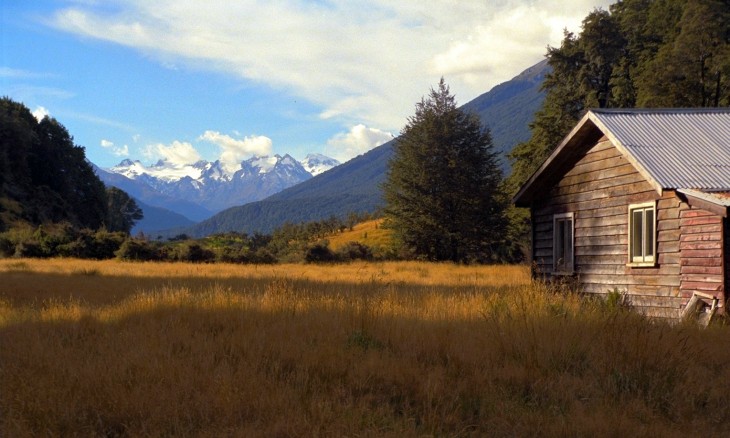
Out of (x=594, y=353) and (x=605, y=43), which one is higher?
(x=605, y=43)

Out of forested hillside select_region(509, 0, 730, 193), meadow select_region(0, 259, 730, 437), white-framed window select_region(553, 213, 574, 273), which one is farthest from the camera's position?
forested hillside select_region(509, 0, 730, 193)

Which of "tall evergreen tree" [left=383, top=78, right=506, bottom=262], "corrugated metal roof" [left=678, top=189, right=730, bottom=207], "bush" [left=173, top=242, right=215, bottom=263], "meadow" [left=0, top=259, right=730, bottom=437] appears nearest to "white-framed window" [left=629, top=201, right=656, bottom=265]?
"corrugated metal roof" [left=678, top=189, right=730, bottom=207]

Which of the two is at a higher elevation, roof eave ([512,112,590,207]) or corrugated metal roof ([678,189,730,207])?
roof eave ([512,112,590,207])

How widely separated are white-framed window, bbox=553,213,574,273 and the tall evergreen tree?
846 inches

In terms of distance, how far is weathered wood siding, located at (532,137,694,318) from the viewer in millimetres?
12984

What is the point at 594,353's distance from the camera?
25.1ft

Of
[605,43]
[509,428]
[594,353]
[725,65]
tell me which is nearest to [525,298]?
[594,353]

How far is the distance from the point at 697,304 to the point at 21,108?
240 ft

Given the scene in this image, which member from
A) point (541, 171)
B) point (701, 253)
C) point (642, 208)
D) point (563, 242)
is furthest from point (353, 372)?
point (563, 242)

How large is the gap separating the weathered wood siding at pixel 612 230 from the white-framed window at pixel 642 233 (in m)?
0.15

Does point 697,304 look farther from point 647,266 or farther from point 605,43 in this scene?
point 605,43

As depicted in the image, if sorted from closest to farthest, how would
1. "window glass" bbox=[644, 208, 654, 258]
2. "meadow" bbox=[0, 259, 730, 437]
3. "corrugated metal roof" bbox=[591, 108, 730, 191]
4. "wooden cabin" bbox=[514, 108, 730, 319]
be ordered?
"meadow" bbox=[0, 259, 730, 437] → "wooden cabin" bbox=[514, 108, 730, 319] → "corrugated metal roof" bbox=[591, 108, 730, 191] → "window glass" bbox=[644, 208, 654, 258]

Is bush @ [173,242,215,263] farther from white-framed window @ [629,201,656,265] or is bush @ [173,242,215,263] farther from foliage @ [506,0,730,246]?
white-framed window @ [629,201,656,265]

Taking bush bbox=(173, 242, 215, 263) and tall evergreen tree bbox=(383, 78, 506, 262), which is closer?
bush bbox=(173, 242, 215, 263)
